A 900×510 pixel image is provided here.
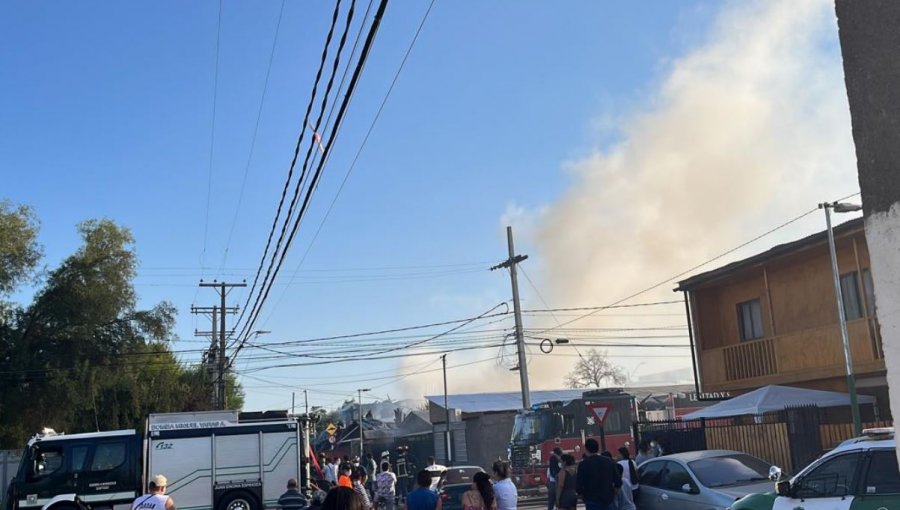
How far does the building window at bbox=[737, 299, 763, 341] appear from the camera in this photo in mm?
23719

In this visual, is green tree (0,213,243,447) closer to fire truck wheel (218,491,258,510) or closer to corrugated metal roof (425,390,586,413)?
fire truck wheel (218,491,258,510)

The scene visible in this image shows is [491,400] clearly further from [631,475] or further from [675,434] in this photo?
[631,475]

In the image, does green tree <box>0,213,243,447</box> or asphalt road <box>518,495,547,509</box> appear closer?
asphalt road <box>518,495,547,509</box>

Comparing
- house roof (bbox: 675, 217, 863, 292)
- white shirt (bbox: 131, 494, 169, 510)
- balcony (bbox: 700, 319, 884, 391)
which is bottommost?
white shirt (bbox: 131, 494, 169, 510)

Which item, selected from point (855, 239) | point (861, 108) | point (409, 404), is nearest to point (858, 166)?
point (861, 108)

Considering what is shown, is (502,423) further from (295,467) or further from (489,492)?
(489,492)

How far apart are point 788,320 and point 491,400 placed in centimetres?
3290

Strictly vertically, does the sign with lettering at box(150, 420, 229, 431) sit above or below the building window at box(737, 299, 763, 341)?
below

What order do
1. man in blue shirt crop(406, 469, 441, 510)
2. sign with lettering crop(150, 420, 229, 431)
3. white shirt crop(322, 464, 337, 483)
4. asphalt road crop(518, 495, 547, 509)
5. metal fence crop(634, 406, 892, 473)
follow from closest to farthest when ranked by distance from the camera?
man in blue shirt crop(406, 469, 441, 510)
metal fence crop(634, 406, 892, 473)
sign with lettering crop(150, 420, 229, 431)
white shirt crop(322, 464, 337, 483)
asphalt road crop(518, 495, 547, 509)

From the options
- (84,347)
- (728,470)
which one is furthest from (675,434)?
(84,347)

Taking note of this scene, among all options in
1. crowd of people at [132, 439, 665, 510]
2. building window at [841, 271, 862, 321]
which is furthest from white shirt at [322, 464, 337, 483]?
A: building window at [841, 271, 862, 321]

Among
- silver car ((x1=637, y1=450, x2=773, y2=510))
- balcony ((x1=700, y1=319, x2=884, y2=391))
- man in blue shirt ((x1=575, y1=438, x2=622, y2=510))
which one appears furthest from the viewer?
balcony ((x1=700, y1=319, x2=884, y2=391))

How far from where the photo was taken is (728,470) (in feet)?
40.9

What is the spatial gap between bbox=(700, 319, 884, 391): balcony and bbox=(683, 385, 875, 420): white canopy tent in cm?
89
